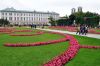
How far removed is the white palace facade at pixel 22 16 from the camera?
12830 centimetres

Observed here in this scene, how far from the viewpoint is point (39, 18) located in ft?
465

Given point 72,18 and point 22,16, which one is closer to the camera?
point 72,18

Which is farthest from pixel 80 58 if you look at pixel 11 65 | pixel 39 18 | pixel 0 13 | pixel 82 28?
pixel 39 18

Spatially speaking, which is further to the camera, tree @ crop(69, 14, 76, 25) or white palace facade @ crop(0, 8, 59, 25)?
white palace facade @ crop(0, 8, 59, 25)

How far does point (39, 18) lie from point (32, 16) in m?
4.93

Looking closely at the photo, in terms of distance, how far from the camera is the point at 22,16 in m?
135

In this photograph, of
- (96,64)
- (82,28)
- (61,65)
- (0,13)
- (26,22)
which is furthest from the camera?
(26,22)

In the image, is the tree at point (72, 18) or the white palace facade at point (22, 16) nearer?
the tree at point (72, 18)

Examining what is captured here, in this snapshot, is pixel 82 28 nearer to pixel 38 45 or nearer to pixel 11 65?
pixel 38 45

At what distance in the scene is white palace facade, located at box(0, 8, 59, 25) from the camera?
12830 centimetres

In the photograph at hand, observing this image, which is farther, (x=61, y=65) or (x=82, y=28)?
(x=82, y=28)

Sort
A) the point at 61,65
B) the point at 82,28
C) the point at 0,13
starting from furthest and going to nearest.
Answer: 1. the point at 0,13
2. the point at 82,28
3. the point at 61,65

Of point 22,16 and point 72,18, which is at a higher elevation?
point 22,16

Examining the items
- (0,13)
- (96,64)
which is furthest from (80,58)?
(0,13)
